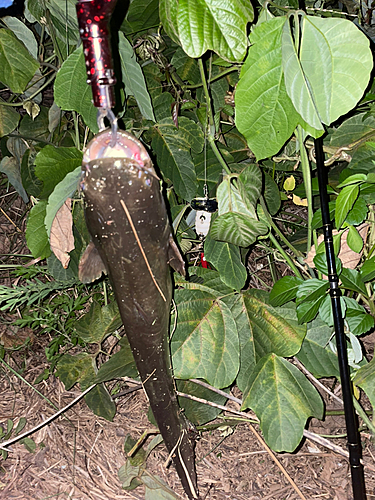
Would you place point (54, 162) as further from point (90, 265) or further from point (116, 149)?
point (116, 149)

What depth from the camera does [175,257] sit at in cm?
89

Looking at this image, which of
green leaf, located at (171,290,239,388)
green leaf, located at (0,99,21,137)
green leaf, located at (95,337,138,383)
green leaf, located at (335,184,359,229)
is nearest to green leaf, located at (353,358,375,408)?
green leaf, located at (171,290,239,388)

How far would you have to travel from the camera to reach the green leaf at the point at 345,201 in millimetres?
958

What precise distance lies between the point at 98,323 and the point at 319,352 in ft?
2.24

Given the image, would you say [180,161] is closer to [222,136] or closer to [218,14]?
[222,136]

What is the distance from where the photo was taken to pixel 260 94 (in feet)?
2.89

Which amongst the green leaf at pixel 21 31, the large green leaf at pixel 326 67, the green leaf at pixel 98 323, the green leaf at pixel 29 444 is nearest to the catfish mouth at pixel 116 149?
the large green leaf at pixel 326 67

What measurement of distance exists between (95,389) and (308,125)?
1.11m

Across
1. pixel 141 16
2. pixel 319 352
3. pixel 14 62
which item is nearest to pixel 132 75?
pixel 141 16

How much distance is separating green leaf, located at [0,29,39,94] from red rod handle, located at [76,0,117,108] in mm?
561

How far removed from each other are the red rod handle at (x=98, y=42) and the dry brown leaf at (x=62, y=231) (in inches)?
17.9

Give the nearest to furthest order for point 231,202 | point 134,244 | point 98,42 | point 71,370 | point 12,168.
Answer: point 98,42 < point 134,244 < point 231,202 < point 71,370 < point 12,168

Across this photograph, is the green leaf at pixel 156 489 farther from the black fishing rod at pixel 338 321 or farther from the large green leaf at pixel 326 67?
the large green leaf at pixel 326 67

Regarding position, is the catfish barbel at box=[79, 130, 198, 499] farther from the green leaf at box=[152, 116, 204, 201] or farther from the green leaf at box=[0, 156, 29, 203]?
the green leaf at box=[0, 156, 29, 203]
